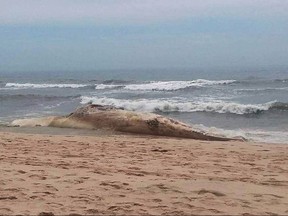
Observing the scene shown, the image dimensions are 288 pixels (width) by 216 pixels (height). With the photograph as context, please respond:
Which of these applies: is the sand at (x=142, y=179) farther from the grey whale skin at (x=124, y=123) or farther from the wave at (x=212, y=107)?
the wave at (x=212, y=107)

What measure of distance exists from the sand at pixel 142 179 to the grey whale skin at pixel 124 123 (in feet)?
6.07

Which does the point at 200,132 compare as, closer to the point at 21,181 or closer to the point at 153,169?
the point at 153,169

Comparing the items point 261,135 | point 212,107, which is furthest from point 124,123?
point 212,107

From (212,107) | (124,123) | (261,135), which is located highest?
(212,107)

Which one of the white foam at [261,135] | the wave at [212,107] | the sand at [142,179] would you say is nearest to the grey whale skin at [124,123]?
the white foam at [261,135]

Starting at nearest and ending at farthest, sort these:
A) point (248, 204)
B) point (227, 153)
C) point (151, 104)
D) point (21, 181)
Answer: point (248, 204) → point (21, 181) → point (227, 153) → point (151, 104)

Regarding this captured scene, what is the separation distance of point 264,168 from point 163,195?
251 centimetres

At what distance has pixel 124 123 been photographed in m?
11.8

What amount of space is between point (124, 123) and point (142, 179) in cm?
626

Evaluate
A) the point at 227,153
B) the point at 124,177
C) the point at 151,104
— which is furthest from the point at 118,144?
the point at 151,104

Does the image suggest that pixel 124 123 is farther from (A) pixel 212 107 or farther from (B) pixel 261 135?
(A) pixel 212 107

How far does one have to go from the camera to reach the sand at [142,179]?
434 centimetres

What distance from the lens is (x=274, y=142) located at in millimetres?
10039

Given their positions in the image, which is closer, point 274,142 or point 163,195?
point 163,195
